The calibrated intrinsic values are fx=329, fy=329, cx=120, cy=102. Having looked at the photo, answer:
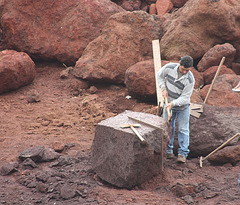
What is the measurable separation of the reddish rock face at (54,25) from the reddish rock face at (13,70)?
1.69 m

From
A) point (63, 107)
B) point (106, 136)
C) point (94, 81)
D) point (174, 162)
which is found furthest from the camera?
point (94, 81)

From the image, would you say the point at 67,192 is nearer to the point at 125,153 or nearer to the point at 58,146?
the point at 125,153

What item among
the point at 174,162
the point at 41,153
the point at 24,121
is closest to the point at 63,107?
the point at 24,121

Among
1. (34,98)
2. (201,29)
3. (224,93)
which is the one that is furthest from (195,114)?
(34,98)

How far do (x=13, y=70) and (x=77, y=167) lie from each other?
4611mm

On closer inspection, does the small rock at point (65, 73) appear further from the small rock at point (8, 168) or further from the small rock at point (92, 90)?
the small rock at point (8, 168)

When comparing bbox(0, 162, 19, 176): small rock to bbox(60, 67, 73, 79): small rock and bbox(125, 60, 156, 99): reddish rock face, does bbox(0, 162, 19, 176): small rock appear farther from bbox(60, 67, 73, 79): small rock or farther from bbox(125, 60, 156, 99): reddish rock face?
bbox(60, 67, 73, 79): small rock

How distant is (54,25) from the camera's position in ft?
36.3

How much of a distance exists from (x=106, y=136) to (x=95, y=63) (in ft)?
17.1

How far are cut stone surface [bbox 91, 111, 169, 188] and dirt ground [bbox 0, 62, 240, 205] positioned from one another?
16cm

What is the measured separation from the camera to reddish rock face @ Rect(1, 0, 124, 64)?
429 inches

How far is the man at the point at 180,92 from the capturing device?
5.25 m

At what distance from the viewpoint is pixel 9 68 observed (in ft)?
28.8

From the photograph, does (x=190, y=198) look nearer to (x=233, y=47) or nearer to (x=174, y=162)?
(x=174, y=162)
